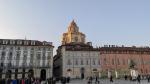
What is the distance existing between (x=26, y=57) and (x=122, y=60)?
30503mm

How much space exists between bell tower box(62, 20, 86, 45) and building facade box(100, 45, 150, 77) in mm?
12626

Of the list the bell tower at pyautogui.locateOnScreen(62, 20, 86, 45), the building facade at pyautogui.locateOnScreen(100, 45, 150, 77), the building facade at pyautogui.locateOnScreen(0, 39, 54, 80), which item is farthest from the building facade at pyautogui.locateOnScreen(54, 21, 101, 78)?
the bell tower at pyautogui.locateOnScreen(62, 20, 86, 45)

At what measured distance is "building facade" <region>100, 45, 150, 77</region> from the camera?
6253 centimetres

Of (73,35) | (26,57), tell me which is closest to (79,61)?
(26,57)

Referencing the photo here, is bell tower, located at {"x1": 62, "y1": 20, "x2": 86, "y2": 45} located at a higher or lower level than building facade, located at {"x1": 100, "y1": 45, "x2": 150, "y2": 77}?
higher

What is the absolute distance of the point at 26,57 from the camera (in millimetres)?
55000

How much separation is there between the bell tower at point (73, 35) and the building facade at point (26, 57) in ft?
57.0

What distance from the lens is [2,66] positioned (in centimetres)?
5256

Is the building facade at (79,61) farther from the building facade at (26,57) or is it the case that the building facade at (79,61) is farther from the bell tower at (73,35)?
the bell tower at (73,35)

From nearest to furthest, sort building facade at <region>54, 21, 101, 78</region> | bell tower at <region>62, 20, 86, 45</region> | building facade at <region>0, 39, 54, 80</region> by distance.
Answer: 1. building facade at <region>0, 39, 54, 80</region>
2. building facade at <region>54, 21, 101, 78</region>
3. bell tower at <region>62, 20, 86, 45</region>

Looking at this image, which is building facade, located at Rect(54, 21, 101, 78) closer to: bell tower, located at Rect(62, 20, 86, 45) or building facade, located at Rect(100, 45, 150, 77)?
building facade, located at Rect(100, 45, 150, 77)

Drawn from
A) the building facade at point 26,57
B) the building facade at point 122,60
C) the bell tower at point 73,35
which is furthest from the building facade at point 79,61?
the bell tower at point 73,35

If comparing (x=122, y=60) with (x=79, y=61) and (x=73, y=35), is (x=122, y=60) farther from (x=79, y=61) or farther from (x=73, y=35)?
(x=73, y=35)

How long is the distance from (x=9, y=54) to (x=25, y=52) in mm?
4286
